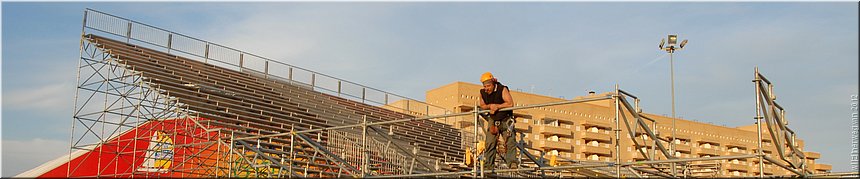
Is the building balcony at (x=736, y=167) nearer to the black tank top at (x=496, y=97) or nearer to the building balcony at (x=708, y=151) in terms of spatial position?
the building balcony at (x=708, y=151)

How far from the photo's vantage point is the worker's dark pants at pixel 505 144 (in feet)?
41.6

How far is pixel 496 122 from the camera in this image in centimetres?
1259

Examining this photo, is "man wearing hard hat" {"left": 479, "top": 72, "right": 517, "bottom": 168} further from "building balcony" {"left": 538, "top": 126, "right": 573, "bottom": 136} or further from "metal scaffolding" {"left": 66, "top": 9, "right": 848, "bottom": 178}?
"building balcony" {"left": 538, "top": 126, "right": 573, "bottom": 136}

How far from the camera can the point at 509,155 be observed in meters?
12.7

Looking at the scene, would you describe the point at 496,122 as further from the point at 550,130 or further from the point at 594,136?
the point at 594,136

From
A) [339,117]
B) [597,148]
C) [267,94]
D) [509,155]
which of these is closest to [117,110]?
[267,94]

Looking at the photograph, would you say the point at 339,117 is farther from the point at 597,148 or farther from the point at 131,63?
the point at 597,148

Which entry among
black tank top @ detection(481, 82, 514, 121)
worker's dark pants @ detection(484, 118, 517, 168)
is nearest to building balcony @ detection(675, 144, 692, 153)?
worker's dark pants @ detection(484, 118, 517, 168)

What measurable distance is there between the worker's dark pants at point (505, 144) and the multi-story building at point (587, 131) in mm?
29494

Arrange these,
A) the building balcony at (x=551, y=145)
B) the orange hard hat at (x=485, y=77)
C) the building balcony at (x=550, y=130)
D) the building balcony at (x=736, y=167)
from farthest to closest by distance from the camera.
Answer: the building balcony at (x=736, y=167), the building balcony at (x=550, y=130), the building balcony at (x=551, y=145), the orange hard hat at (x=485, y=77)

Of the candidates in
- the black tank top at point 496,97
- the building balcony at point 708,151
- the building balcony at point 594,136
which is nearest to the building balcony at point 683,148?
the building balcony at point 708,151

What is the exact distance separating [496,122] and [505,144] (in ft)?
1.38

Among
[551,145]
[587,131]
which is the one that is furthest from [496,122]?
[587,131]

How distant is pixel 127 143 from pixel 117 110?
98 cm
